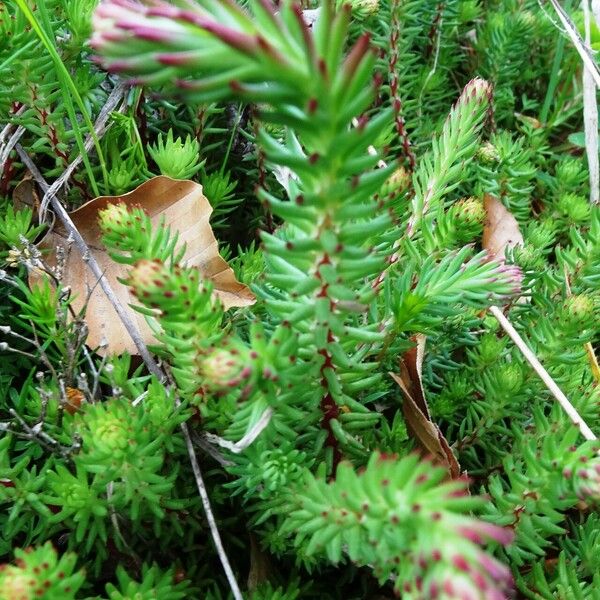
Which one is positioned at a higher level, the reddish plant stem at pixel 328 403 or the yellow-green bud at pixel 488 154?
the yellow-green bud at pixel 488 154

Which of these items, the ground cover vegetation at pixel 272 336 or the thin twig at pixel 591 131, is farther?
the thin twig at pixel 591 131

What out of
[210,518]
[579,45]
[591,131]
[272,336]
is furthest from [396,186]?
[591,131]

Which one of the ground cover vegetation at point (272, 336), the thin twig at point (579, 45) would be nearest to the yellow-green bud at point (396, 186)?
the ground cover vegetation at point (272, 336)

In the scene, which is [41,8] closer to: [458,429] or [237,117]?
[237,117]

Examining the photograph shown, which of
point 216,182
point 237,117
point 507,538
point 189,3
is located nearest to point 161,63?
point 189,3

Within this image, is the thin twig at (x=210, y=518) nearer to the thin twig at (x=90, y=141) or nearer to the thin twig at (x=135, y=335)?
the thin twig at (x=135, y=335)
